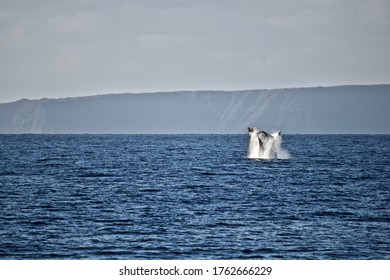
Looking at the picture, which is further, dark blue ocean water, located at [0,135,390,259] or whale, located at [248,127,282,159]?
whale, located at [248,127,282,159]

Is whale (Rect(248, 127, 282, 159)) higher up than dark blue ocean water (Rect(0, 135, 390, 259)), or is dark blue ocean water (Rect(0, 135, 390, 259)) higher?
whale (Rect(248, 127, 282, 159))

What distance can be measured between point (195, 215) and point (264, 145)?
53439 millimetres

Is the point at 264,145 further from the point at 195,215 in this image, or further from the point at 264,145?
the point at 195,215

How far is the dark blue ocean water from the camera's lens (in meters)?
35.6

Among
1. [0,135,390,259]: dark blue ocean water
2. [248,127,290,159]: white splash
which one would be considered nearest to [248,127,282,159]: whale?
[248,127,290,159]: white splash

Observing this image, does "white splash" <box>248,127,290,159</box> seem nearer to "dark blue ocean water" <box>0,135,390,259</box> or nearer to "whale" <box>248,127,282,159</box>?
"whale" <box>248,127,282,159</box>

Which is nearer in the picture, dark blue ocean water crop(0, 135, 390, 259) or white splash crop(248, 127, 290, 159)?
dark blue ocean water crop(0, 135, 390, 259)

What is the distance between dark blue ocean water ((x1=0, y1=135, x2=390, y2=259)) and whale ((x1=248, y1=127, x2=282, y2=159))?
58.7ft

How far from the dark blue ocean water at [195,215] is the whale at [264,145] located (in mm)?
17881

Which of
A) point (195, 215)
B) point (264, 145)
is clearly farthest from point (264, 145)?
point (195, 215)

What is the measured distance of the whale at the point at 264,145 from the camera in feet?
307

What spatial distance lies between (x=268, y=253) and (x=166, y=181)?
32.2 m
